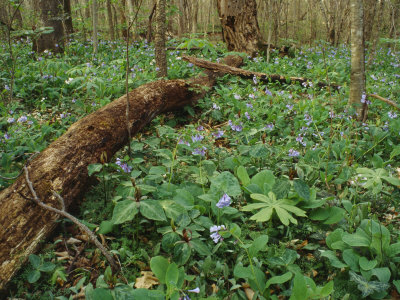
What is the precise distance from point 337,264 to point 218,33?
54.7 ft

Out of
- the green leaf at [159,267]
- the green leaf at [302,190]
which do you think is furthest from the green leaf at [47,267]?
the green leaf at [302,190]

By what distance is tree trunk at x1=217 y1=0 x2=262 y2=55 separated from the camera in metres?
7.46

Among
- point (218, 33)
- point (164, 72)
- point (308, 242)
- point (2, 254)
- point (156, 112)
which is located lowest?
point (308, 242)

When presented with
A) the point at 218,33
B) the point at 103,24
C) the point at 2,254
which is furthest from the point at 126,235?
the point at 103,24

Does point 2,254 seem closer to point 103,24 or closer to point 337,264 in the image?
point 337,264

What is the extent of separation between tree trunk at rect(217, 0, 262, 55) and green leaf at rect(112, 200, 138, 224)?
6.86m

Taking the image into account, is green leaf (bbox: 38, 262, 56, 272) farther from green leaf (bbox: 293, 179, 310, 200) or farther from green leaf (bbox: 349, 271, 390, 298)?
green leaf (bbox: 349, 271, 390, 298)

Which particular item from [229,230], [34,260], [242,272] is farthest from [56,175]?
[242,272]

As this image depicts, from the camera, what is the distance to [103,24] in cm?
1703

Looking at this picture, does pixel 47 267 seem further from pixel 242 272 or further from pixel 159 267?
pixel 242 272

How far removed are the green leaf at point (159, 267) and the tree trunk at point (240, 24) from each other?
714 cm

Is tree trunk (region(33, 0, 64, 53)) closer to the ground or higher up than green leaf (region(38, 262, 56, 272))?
higher up

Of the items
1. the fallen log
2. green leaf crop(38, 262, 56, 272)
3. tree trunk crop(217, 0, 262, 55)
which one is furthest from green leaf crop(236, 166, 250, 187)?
tree trunk crop(217, 0, 262, 55)

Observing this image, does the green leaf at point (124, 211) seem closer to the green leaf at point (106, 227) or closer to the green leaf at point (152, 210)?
the green leaf at point (152, 210)
